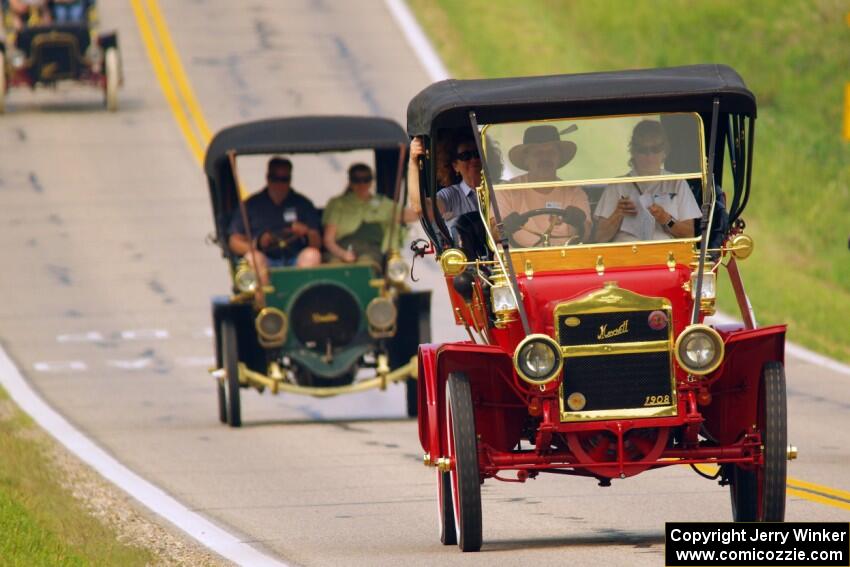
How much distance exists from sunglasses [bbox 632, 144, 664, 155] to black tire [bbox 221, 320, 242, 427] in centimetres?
709

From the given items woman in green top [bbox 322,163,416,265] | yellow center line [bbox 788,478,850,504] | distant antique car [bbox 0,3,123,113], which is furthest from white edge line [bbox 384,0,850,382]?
yellow center line [bbox 788,478,850,504]

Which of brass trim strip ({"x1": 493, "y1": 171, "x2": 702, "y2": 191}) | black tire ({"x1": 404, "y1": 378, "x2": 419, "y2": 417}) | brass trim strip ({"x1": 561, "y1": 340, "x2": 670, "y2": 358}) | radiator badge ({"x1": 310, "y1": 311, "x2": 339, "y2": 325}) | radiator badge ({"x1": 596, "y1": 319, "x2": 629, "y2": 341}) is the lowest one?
black tire ({"x1": 404, "y1": 378, "x2": 419, "y2": 417})

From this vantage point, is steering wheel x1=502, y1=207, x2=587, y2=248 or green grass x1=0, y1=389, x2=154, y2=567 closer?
green grass x1=0, y1=389, x2=154, y2=567

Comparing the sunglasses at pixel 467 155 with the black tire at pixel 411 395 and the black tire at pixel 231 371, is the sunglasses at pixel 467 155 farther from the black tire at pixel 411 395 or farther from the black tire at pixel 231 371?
the black tire at pixel 411 395

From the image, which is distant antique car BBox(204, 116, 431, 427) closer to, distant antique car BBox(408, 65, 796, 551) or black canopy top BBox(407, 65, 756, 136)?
distant antique car BBox(408, 65, 796, 551)

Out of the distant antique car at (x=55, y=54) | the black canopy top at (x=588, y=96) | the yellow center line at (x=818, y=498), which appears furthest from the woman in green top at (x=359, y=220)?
the distant antique car at (x=55, y=54)

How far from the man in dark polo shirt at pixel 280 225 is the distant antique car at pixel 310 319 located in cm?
16

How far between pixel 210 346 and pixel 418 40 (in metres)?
20.0

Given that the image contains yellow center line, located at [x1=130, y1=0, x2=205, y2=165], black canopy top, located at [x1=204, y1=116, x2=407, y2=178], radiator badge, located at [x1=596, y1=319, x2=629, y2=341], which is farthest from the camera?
yellow center line, located at [x1=130, y1=0, x2=205, y2=165]

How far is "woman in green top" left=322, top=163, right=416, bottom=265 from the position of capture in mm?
18297

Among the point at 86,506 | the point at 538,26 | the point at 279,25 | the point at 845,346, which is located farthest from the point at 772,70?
the point at 86,506

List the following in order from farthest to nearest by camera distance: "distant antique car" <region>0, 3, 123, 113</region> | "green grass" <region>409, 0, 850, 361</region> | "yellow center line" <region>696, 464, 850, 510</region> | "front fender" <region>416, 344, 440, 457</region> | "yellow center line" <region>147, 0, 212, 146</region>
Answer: "yellow center line" <region>147, 0, 212, 146</region> < "distant antique car" <region>0, 3, 123, 113</region> < "green grass" <region>409, 0, 850, 361</region> < "yellow center line" <region>696, 464, 850, 510</region> < "front fender" <region>416, 344, 440, 457</region>

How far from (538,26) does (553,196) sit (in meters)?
32.2

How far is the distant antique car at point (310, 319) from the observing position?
1767cm
